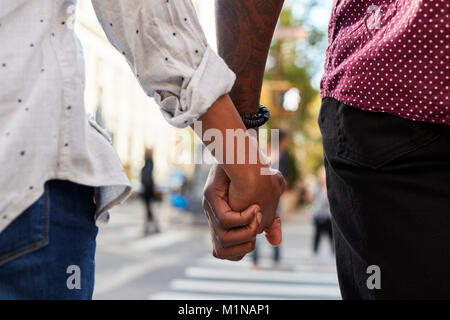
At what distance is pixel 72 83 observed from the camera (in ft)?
3.74

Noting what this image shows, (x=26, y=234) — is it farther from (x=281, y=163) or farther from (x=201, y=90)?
(x=281, y=163)

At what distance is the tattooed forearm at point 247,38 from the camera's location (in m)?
1.76

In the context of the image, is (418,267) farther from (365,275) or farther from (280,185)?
(280,185)

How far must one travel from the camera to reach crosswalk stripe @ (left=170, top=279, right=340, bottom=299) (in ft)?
24.1

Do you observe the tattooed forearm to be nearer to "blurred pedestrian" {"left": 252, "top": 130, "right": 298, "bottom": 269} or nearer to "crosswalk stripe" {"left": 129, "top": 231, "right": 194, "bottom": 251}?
"blurred pedestrian" {"left": 252, "top": 130, "right": 298, "bottom": 269}

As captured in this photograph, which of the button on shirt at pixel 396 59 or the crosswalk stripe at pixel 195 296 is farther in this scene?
the crosswalk stripe at pixel 195 296

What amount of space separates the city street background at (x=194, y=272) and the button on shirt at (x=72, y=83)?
550 centimetres

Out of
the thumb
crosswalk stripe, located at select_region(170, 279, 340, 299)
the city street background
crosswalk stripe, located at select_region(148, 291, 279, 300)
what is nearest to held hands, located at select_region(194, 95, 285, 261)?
the thumb

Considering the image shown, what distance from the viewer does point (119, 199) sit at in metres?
1.26

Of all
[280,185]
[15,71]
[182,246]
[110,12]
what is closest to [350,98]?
[280,185]

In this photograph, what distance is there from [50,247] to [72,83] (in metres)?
0.31

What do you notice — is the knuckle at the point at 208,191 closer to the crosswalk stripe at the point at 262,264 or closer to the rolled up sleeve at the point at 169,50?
the rolled up sleeve at the point at 169,50

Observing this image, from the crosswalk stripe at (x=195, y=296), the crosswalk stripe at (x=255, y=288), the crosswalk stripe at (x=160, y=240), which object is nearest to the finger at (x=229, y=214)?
the crosswalk stripe at (x=195, y=296)

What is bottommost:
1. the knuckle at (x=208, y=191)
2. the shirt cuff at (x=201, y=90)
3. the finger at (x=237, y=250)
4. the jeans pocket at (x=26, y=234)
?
the finger at (x=237, y=250)
